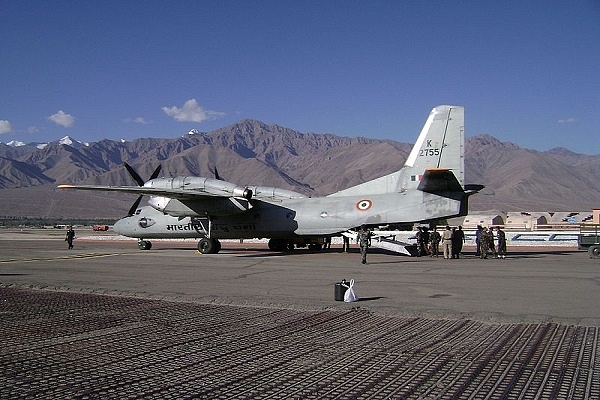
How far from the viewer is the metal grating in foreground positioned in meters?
5.83

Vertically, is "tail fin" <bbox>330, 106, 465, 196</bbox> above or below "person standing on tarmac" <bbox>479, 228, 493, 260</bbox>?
above

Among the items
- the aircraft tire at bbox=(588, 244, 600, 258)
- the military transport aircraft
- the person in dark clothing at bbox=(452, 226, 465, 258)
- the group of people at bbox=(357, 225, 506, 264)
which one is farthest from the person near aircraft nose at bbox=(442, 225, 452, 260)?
the aircraft tire at bbox=(588, 244, 600, 258)

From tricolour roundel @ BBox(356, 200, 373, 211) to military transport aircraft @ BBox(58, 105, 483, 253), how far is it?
0.05 meters

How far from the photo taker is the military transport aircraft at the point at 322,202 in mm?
25281

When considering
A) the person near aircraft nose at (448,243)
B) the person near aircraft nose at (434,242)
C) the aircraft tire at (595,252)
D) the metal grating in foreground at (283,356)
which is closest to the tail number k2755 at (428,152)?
the person near aircraft nose at (448,243)

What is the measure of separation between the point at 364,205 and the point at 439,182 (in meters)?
4.26

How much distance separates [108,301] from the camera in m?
11.8

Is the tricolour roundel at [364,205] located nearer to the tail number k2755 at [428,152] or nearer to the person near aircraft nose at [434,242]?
the tail number k2755 at [428,152]

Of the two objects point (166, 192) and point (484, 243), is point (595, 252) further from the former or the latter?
point (166, 192)

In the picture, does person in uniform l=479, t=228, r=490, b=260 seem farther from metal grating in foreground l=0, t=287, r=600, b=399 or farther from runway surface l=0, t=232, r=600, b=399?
metal grating in foreground l=0, t=287, r=600, b=399

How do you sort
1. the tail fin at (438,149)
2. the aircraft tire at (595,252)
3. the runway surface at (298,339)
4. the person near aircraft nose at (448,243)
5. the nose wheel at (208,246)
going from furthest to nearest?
the nose wheel at (208,246) → the aircraft tire at (595,252) → the person near aircraft nose at (448,243) → the tail fin at (438,149) → the runway surface at (298,339)

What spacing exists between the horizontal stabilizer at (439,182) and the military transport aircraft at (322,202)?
4cm

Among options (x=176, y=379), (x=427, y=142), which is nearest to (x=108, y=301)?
(x=176, y=379)

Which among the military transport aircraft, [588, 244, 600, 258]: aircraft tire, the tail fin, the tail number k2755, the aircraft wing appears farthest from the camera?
the aircraft wing
